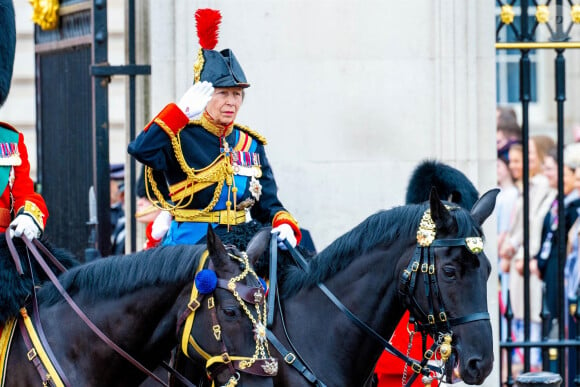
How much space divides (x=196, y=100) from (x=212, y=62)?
30cm

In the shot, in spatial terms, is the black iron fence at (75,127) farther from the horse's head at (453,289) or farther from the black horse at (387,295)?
the horse's head at (453,289)

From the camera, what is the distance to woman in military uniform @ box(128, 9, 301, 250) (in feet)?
21.2

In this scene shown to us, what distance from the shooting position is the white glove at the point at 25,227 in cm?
586

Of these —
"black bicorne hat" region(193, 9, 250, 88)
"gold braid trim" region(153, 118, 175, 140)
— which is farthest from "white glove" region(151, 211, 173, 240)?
"gold braid trim" region(153, 118, 175, 140)

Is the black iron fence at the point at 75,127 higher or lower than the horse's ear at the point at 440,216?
higher

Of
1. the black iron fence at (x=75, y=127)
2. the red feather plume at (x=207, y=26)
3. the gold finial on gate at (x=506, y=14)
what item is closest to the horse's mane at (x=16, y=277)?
the red feather plume at (x=207, y=26)

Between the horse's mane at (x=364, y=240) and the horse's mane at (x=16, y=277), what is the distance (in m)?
0.99

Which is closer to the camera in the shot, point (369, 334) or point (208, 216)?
point (369, 334)

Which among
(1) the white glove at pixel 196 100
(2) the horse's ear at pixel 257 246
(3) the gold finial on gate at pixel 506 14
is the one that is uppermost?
(3) the gold finial on gate at pixel 506 14

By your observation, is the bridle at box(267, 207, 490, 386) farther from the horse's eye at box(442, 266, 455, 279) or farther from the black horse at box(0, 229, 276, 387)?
the black horse at box(0, 229, 276, 387)

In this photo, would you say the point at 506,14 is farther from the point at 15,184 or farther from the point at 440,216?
the point at 15,184

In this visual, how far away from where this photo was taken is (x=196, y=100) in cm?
629

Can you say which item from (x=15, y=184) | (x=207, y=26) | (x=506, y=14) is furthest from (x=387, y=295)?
(x=506, y=14)

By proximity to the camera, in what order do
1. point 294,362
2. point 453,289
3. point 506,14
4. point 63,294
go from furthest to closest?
1. point 506,14
2. point 294,362
3. point 453,289
4. point 63,294
